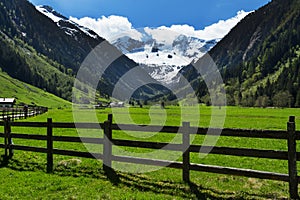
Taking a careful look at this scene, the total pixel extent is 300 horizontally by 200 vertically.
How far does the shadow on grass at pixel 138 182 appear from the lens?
11188 mm

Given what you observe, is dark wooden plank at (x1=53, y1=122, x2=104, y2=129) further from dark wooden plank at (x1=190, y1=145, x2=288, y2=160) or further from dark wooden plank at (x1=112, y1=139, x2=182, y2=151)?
dark wooden plank at (x1=190, y1=145, x2=288, y2=160)

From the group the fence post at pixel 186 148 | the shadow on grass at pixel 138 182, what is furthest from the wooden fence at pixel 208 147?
the shadow on grass at pixel 138 182

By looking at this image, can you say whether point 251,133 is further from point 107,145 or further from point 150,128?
point 107,145

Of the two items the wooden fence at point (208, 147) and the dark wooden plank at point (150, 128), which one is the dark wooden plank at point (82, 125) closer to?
the wooden fence at point (208, 147)

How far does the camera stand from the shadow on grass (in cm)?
1119

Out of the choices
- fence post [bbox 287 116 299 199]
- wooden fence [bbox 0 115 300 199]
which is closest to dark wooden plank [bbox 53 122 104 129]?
wooden fence [bbox 0 115 300 199]

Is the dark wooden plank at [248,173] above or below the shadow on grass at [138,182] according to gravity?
above

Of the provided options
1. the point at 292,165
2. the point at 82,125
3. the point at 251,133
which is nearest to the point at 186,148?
the point at 251,133

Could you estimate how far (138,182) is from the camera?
13.0 metres

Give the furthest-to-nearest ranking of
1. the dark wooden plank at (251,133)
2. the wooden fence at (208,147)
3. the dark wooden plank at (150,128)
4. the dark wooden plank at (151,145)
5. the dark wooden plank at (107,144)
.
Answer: the dark wooden plank at (107,144), the dark wooden plank at (150,128), the dark wooden plank at (151,145), the dark wooden plank at (251,133), the wooden fence at (208,147)

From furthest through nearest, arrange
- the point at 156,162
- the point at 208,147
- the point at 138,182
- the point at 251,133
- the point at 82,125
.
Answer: the point at 82,125, the point at 156,162, the point at 138,182, the point at 208,147, the point at 251,133

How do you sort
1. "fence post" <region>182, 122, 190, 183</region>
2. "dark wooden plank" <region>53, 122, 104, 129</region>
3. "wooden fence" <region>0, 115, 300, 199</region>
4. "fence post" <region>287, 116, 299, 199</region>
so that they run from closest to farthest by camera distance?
"fence post" <region>287, 116, 299, 199</region> → "wooden fence" <region>0, 115, 300, 199</region> → "fence post" <region>182, 122, 190, 183</region> → "dark wooden plank" <region>53, 122, 104, 129</region>

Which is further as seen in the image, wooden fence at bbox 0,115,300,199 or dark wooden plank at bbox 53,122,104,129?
dark wooden plank at bbox 53,122,104,129

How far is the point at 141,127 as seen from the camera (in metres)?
13.4
